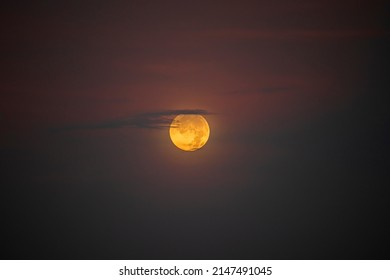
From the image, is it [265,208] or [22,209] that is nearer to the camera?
[22,209]

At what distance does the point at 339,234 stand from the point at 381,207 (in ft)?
16.3

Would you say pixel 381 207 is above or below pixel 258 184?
below

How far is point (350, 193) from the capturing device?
64.5 meters

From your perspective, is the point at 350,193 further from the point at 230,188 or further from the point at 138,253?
the point at 138,253

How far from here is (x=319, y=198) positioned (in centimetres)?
6594
